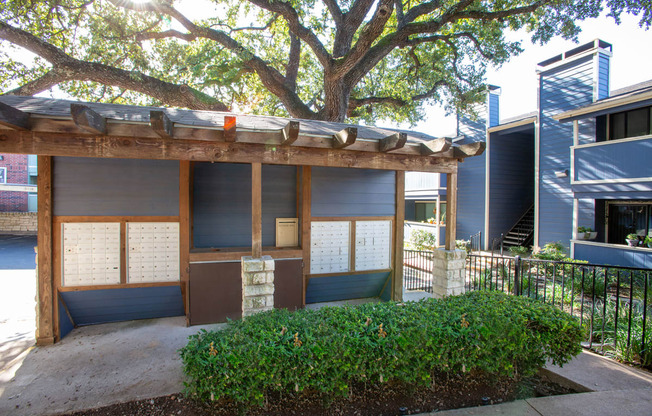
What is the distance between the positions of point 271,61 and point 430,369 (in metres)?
12.5

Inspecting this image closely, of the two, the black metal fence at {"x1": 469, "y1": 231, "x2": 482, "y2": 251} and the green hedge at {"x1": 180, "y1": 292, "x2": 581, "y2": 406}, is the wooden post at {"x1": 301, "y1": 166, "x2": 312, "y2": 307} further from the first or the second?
the black metal fence at {"x1": 469, "y1": 231, "x2": 482, "y2": 251}

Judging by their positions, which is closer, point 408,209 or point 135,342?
point 135,342

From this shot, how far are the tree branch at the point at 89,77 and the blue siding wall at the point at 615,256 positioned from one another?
11.7 meters

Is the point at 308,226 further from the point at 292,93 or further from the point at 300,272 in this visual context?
the point at 292,93

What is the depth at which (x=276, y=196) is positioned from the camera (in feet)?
17.6

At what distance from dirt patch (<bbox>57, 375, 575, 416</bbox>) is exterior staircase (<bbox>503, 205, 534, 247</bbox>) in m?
10.5

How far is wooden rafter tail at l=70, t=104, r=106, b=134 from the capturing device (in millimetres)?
2824

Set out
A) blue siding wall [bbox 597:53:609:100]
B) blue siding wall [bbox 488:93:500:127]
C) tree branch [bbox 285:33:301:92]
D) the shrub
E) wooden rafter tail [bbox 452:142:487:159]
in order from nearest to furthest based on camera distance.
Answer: wooden rafter tail [bbox 452:142:487:159] < blue siding wall [bbox 597:53:609:100] < tree branch [bbox 285:33:301:92] < blue siding wall [bbox 488:93:500:127] < the shrub

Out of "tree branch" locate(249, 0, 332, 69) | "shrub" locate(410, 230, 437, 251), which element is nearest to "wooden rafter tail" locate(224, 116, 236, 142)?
"tree branch" locate(249, 0, 332, 69)

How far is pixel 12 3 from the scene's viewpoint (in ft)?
25.8

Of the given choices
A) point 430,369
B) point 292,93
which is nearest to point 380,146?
point 430,369


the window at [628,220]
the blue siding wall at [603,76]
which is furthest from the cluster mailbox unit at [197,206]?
the blue siding wall at [603,76]

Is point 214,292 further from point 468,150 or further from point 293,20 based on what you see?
point 293,20

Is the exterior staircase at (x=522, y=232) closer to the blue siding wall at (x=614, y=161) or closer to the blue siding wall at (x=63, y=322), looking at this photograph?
the blue siding wall at (x=614, y=161)
